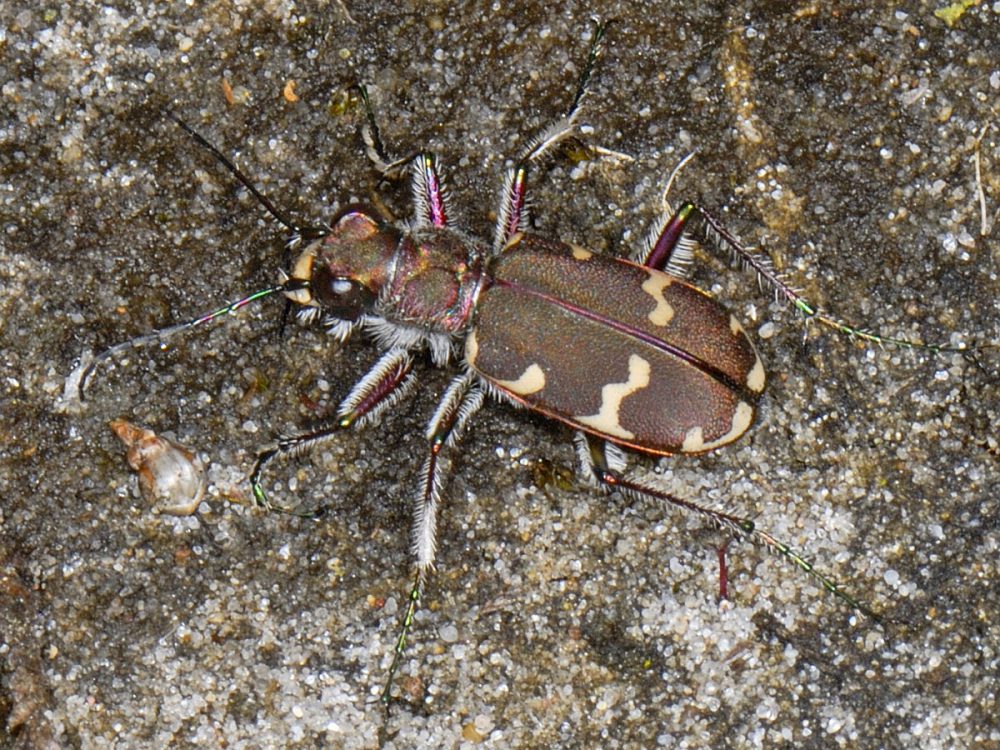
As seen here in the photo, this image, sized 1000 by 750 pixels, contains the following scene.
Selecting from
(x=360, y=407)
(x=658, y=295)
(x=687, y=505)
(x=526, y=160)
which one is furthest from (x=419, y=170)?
(x=687, y=505)

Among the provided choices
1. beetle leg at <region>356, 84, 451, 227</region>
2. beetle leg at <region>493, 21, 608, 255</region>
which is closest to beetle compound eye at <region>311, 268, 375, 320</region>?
beetle leg at <region>356, 84, 451, 227</region>

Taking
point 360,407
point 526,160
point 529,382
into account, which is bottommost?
point 360,407

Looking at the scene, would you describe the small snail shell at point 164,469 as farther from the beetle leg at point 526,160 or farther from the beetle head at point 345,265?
the beetle leg at point 526,160

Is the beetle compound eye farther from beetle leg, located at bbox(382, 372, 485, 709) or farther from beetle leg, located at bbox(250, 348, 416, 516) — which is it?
beetle leg, located at bbox(382, 372, 485, 709)

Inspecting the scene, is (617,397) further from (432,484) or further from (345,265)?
(345,265)

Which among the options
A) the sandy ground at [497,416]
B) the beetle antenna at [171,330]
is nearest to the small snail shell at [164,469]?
the sandy ground at [497,416]

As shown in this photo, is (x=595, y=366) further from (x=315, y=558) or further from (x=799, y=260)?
(x=315, y=558)
